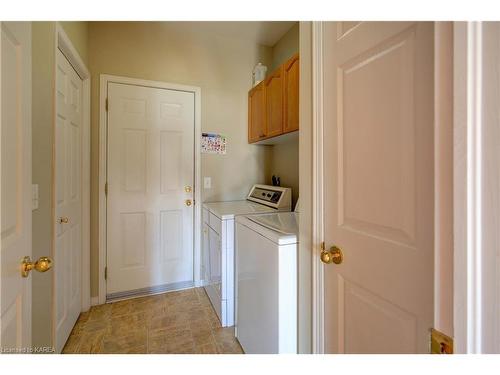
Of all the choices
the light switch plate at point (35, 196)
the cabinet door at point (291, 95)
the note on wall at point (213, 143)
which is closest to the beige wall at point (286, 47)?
the cabinet door at point (291, 95)

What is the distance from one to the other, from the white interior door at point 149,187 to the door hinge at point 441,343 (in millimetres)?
2235

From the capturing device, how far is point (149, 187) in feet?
7.59

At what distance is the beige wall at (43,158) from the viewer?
4.06ft

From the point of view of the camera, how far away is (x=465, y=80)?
39 centimetres

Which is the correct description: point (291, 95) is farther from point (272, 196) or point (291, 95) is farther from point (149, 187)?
point (149, 187)

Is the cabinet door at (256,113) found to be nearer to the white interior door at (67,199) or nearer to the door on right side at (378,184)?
the door on right side at (378,184)

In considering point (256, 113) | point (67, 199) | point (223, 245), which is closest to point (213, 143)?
point (256, 113)

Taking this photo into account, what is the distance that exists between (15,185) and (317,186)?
3.34ft

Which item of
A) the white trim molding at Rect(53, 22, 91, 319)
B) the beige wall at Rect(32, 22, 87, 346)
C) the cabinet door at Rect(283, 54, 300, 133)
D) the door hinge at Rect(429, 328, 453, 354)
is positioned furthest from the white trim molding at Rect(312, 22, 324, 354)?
the white trim molding at Rect(53, 22, 91, 319)

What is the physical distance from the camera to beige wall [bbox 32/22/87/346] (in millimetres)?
1236

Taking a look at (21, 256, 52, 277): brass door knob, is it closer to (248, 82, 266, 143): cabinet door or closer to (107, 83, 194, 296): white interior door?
(107, 83, 194, 296): white interior door
